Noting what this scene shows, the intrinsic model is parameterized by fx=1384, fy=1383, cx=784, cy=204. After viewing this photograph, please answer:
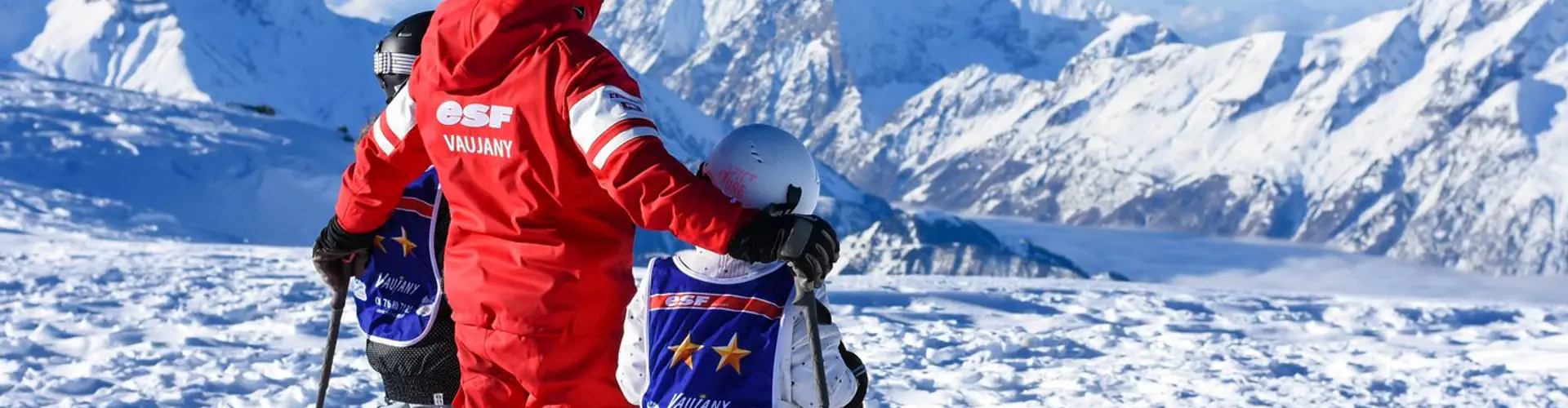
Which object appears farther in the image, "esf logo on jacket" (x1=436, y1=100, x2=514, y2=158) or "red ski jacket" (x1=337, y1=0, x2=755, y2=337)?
"esf logo on jacket" (x1=436, y1=100, x2=514, y2=158)

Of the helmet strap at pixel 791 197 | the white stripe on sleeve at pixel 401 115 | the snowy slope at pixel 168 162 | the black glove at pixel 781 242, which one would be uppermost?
the white stripe on sleeve at pixel 401 115

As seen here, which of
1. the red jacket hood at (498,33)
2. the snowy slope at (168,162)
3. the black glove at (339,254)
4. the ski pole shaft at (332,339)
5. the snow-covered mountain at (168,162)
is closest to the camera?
the red jacket hood at (498,33)

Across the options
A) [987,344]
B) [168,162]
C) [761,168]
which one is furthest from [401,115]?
[168,162]

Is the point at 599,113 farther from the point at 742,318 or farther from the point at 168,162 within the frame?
the point at 168,162

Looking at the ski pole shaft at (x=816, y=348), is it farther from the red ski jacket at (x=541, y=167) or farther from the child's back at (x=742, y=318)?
the red ski jacket at (x=541, y=167)

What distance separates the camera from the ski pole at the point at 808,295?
281 cm

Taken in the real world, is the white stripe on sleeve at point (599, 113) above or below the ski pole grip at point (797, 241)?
above

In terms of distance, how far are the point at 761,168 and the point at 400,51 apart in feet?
5.25

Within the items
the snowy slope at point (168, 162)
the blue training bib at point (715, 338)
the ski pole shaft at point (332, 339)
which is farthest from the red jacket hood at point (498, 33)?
the snowy slope at point (168, 162)

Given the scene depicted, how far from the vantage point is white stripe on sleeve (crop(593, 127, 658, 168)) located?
2887 millimetres

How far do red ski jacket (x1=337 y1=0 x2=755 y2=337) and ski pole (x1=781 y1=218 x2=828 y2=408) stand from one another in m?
0.11

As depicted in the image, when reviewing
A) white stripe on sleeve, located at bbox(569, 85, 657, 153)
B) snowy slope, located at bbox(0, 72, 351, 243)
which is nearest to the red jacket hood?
white stripe on sleeve, located at bbox(569, 85, 657, 153)

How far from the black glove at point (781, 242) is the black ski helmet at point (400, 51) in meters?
1.76

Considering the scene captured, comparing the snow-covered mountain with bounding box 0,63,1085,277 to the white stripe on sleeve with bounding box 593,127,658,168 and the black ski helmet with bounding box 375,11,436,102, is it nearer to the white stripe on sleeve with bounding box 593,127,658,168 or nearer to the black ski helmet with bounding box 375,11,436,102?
the black ski helmet with bounding box 375,11,436,102
